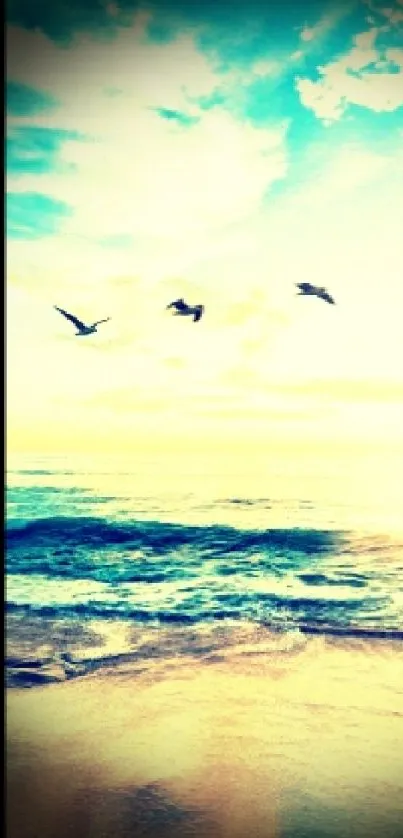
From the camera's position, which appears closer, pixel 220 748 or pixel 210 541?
pixel 220 748

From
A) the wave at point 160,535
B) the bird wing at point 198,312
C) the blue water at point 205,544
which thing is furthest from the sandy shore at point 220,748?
the bird wing at point 198,312

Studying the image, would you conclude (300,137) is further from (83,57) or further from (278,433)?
(278,433)

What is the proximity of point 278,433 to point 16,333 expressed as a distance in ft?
2.45

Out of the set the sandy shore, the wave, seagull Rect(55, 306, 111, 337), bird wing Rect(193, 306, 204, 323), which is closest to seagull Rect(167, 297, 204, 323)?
bird wing Rect(193, 306, 204, 323)

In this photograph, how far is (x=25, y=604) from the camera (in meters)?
2.04

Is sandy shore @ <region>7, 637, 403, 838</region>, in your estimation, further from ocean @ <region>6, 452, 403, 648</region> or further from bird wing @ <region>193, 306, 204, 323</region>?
bird wing @ <region>193, 306, 204, 323</region>

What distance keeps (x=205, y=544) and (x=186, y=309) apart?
2.05 feet

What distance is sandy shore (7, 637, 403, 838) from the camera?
170 cm

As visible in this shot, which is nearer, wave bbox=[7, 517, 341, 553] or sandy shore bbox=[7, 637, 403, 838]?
sandy shore bbox=[7, 637, 403, 838]

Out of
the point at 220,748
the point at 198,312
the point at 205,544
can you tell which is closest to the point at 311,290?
the point at 198,312

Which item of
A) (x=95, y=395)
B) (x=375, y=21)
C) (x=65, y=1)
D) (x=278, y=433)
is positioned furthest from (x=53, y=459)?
(x=375, y=21)

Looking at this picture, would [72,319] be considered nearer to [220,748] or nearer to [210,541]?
[210,541]

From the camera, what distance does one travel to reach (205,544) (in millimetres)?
2072

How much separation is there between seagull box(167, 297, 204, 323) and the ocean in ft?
1.23
